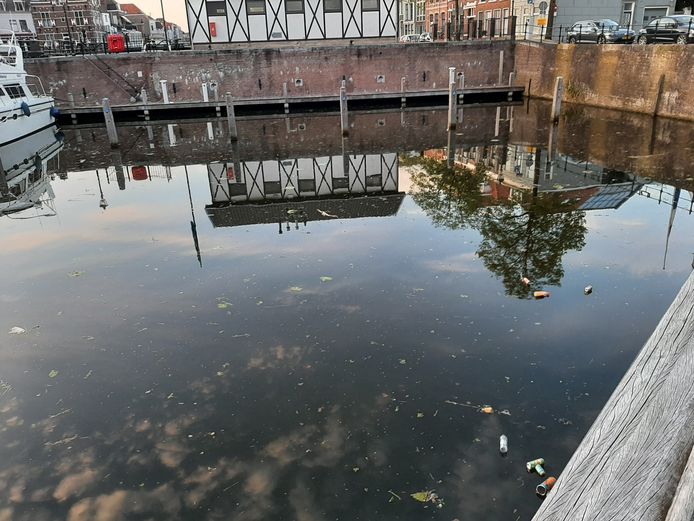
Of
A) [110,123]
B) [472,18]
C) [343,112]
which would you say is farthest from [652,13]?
[110,123]

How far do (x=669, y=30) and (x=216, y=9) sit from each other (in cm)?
2500

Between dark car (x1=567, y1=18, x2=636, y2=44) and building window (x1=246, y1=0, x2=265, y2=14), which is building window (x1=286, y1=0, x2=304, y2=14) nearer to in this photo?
building window (x1=246, y1=0, x2=265, y2=14)

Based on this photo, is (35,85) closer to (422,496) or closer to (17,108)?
(17,108)

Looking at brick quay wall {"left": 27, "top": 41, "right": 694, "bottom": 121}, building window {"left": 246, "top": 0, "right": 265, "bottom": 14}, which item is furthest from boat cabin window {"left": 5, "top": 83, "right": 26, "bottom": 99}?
building window {"left": 246, "top": 0, "right": 265, "bottom": 14}

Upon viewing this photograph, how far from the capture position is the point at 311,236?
10.9 meters

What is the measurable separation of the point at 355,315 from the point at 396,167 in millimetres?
10238

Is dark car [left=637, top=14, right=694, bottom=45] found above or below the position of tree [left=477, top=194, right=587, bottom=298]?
above

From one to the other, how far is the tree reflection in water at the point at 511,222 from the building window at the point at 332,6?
74.5 feet

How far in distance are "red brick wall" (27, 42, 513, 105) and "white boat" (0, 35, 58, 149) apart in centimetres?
340

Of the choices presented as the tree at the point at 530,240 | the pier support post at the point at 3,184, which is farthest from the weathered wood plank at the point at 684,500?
the pier support post at the point at 3,184

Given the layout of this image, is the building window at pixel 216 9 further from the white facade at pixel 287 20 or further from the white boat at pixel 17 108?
the white boat at pixel 17 108

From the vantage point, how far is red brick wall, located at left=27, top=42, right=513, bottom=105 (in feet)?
99.8

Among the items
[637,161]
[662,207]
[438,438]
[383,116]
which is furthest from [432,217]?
[383,116]

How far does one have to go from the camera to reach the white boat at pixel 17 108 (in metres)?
22.1
